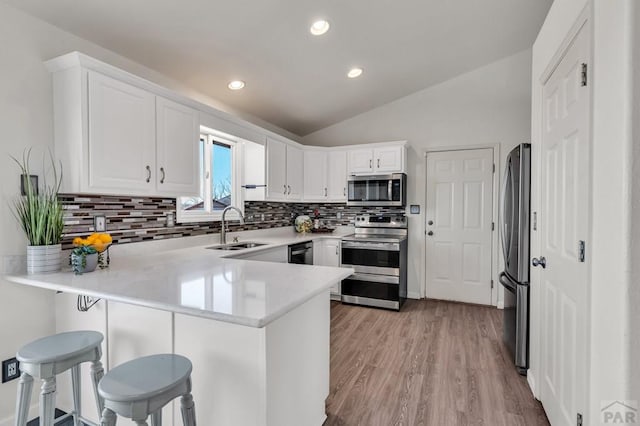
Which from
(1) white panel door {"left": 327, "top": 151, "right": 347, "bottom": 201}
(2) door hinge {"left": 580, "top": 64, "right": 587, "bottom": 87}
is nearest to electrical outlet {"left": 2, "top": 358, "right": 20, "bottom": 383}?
(2) door hinge {"left": 580, "top": 64, "right": 587, "bottom": 87}

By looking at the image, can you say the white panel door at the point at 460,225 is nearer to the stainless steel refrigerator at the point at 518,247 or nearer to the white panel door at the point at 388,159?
the white panel door at the point at 388,159

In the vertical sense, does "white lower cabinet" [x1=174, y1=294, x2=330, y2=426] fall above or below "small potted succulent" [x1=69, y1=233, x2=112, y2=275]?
below

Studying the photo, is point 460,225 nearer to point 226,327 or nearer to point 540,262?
point 540,262

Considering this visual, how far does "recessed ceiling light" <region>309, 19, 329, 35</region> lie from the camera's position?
2.44m

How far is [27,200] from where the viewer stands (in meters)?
1.74

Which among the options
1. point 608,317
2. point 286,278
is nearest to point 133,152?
point 286,278

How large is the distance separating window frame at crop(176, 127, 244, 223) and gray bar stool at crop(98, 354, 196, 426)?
1779 mm

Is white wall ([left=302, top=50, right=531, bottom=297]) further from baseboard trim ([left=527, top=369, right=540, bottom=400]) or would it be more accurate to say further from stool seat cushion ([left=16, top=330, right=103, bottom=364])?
stool seat cushion ([left=16, top=330, right=103, bottom=364])

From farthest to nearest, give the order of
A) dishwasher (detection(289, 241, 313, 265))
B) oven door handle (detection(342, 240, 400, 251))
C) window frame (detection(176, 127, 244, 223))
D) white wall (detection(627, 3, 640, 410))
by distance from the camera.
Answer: oven door handle (detection(342, 240, 400, 251)) < dishwasher (detection(289, 241, 313, 265)) < window frame (detection(176, 127, 244, 223)) < white wall (detection(627, 3, 640, 410))

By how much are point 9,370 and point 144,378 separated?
1.28 meters

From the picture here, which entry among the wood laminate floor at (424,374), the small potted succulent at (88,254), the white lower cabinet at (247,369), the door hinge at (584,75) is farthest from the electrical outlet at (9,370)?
the door hinge at (584,75)

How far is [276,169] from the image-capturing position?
12.4ft

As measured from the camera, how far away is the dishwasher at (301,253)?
353cm

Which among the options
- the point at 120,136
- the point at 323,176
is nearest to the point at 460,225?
the point at 323,176
